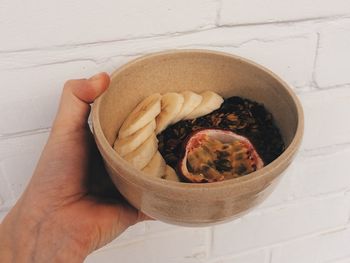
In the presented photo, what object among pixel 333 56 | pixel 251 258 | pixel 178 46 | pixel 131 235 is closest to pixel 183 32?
pixel 178 46

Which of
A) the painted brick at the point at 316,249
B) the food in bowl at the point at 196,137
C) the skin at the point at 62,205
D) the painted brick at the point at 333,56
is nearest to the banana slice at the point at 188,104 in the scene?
the food in bowl at the point at 196,137

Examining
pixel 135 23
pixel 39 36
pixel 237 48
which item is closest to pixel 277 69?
pixel 237 48

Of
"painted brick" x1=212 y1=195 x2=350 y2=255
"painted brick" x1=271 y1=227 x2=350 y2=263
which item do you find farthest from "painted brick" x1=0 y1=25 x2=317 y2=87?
"painted brick" x1=271 y1=227 x2=350 y2=263

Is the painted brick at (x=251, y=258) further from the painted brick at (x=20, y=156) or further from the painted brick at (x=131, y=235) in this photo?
the painted brick at (x=20, y=156)

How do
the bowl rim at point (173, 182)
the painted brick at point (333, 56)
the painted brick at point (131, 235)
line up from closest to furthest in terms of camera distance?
1. the bowl rim at point (173, 182)
2. the painted brick at point (333, 56)
3. the painted brick at point (131, 235)

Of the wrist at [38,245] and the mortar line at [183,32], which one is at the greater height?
the mortar line at [183,32]

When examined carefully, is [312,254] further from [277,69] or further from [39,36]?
[39,36]
